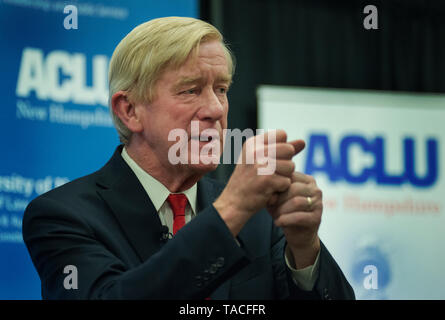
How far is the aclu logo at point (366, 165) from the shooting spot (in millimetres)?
4180

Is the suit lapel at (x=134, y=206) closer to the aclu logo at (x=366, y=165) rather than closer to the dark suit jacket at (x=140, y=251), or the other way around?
the dark suit jacket at (x=140, y=251)

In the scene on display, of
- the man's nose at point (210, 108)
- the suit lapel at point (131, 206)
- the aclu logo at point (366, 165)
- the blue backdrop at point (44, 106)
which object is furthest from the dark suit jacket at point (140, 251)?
the aclu logo at point (366, 165)

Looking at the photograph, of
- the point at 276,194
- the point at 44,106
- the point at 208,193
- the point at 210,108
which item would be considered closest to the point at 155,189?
the point at 208,193

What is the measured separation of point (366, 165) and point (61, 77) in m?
1.99

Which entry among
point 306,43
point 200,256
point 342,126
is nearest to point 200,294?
point 200,256

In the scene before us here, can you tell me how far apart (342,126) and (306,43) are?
0.64 meters

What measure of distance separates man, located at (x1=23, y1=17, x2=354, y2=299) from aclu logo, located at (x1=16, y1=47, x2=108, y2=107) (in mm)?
1438

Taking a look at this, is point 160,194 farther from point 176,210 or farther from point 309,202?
point 309,202

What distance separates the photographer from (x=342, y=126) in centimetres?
429

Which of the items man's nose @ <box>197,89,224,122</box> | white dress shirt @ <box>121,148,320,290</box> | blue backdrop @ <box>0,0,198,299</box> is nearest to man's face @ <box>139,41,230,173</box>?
man's nose @ <box>197,89,224,122</box>

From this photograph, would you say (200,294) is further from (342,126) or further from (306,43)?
(306,43)

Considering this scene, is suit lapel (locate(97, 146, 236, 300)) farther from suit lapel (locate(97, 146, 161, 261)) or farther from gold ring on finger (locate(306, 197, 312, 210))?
gold ring on finger (locate(306, 197, 312, 210))

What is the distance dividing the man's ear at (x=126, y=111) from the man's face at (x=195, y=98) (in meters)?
0.10

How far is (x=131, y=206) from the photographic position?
5.85 feet
